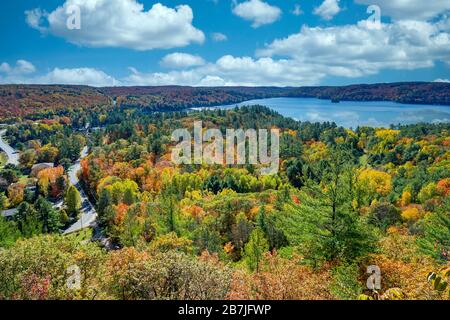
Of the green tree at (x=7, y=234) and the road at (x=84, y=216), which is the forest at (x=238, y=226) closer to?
the green tree at (x=7, y=234)

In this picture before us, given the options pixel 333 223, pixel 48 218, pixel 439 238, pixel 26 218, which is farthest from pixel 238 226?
pixel 26 218

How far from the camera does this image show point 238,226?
5703cm

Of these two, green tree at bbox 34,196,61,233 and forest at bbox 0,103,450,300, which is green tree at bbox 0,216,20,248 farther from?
green tree at bbox 34,196,61,233

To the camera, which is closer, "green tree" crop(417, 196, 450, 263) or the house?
"green tree" crop(417, 196, 450, 263)

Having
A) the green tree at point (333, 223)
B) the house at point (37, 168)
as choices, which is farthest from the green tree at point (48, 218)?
the green tree at point (333, 223)

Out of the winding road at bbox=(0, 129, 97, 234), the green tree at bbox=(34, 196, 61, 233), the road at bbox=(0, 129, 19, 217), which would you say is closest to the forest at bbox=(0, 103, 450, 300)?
the green tree at bbox=(34, 196, 61, 233)

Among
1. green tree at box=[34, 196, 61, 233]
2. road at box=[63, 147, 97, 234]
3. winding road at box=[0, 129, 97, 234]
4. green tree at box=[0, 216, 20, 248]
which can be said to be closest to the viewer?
green tree at box=[0, 216, 20, 248]

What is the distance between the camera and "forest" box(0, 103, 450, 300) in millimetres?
15727

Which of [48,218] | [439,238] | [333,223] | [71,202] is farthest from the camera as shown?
[71,202]

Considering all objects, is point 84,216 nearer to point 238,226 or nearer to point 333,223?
point 238,226

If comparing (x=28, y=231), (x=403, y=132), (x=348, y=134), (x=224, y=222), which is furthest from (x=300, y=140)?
(x=28, y=231)

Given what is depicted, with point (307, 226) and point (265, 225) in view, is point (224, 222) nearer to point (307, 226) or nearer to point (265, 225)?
point (265, 225)

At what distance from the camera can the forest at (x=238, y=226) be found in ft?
51.6

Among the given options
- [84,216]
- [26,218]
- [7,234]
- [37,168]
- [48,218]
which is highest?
[7,234]
